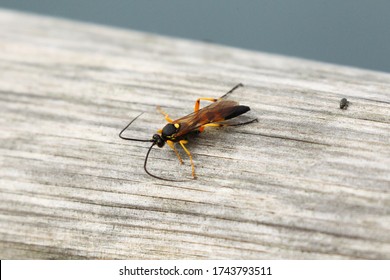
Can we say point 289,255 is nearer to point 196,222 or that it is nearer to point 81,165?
point 196,222

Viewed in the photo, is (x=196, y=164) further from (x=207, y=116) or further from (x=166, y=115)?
(x=207, y=116)

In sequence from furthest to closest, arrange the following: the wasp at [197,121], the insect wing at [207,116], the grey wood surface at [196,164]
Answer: the insect wing at [207,116] < the wasp at [197,121] < the grey wood surface at [196,164]

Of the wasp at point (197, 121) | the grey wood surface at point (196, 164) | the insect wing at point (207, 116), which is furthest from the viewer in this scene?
the insect wing at point (207, 116)

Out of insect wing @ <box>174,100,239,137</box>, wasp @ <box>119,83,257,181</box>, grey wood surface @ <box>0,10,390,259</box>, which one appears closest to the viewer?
Result: grey wood surface @ <box>0,10,390,259</box>

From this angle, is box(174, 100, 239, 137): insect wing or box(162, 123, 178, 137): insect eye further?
box(174, 100, 239, 137): insect wing

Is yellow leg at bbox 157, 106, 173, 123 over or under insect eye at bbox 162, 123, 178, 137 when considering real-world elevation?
over

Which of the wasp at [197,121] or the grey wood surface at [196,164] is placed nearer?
the grey wood surface at [196,164]
